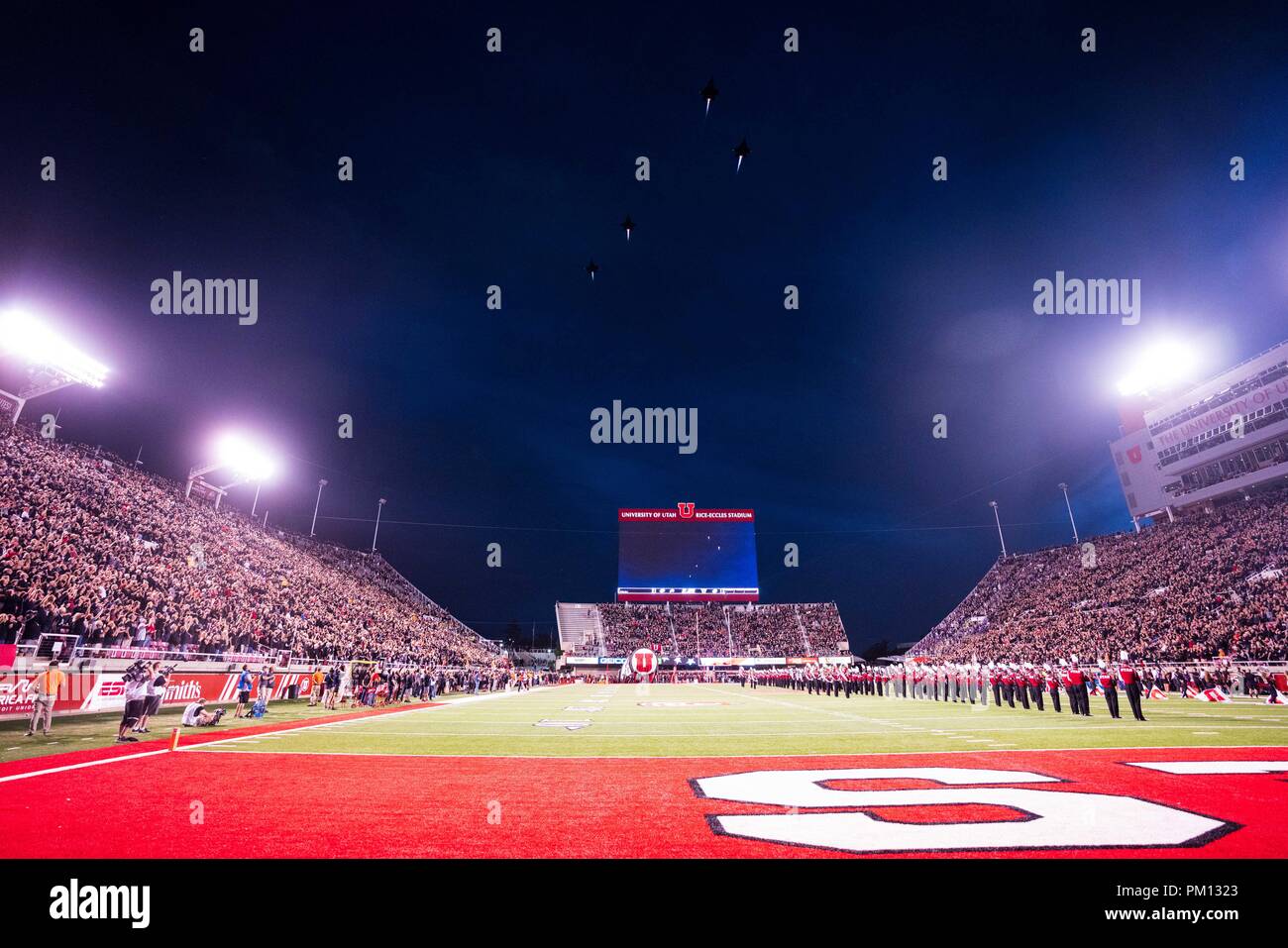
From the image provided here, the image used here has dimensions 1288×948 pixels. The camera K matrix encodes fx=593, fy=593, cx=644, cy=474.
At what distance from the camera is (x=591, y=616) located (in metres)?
77.0

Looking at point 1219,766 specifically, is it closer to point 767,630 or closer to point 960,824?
point 960,824

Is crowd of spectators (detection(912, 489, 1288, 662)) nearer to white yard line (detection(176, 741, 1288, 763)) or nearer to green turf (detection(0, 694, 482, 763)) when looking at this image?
white yard line (detection(176, 741, 1288, 763))

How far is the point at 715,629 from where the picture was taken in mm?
73812

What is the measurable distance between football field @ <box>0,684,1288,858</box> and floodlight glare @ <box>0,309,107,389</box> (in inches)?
1168

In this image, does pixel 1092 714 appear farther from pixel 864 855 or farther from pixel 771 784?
pixel 864 855

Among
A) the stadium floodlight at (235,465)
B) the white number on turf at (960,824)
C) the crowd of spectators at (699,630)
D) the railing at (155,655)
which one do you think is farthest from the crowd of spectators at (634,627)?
the white number on turf at (960,824)

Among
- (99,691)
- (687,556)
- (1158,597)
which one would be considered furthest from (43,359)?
(1158,597)

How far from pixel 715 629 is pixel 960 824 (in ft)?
235

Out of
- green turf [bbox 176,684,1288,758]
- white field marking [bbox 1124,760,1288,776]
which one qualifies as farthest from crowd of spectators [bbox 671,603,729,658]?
white field marking [bbox 1124,760,1288,776]

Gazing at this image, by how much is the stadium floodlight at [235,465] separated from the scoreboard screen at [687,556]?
121 ft

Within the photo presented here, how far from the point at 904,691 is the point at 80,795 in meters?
30.2

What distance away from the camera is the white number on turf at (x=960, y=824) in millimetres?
4086

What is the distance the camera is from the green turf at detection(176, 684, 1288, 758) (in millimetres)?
9586
